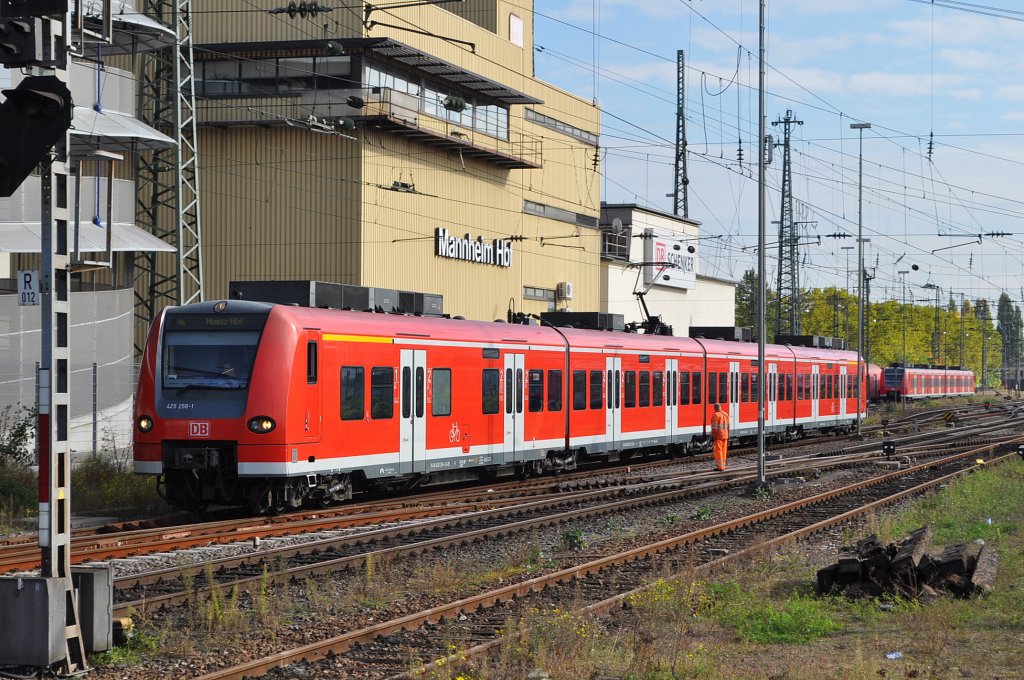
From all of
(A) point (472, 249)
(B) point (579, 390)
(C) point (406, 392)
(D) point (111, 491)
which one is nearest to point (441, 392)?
(C) point (406, 392)

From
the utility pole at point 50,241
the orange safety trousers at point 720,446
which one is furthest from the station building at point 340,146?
the utility pole at point 50,241

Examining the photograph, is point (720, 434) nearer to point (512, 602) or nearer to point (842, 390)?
point (512, 602)

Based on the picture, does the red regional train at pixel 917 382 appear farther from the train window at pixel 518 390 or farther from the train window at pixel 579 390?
the train window at pixel 518 390

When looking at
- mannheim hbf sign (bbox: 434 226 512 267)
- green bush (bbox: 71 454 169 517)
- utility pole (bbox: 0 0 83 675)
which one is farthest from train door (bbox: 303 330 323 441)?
mannheim hbf sign (bbox: 434 226 512 267)

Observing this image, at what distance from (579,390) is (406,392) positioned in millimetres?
7056

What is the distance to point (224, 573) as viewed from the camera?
42.0 ft

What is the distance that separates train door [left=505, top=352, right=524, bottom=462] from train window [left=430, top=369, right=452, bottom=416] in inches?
88.1

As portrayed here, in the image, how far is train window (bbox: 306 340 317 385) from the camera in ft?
59.4

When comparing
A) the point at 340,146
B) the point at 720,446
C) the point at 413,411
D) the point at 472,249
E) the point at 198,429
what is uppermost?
the point at 340,146

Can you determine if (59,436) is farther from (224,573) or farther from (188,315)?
(188,315)

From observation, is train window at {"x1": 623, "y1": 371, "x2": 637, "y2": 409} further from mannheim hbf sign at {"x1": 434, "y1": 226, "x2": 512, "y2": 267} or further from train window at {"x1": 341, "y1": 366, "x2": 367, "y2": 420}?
Result: mannheim hbf sign at {"x1": 434, "y1": 226, "x2": 512, "y2": 267}

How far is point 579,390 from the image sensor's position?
1063 inches

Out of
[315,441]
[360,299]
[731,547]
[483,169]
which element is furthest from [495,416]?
[483,169]

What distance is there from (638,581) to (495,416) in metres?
10.7
